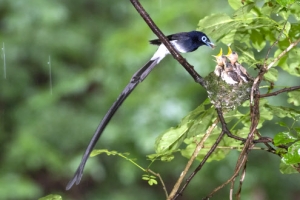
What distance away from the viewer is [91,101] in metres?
2.76

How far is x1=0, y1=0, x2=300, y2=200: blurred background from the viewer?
2455mm

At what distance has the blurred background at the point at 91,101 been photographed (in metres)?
2.46

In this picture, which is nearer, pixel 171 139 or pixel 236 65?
pixel 171 139

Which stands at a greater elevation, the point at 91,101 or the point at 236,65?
the point at 236,65

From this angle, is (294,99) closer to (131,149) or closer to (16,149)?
(131,149)

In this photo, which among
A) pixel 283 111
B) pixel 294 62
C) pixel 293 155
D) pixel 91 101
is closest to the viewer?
pixel 293 155

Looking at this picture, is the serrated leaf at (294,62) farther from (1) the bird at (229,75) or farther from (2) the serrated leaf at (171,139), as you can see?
(2) the serrated leaf at (171,139)

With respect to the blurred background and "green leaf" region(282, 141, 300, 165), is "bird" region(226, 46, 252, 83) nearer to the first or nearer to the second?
"green leaf" region(282, 141, 300, 165)

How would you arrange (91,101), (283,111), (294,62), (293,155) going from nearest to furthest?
1. (293,155)
2. (283,111)
3. (294,62)
4. (91,101)

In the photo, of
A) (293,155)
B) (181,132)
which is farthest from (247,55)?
(293,155)

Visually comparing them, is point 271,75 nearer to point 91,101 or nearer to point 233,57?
point 233,57

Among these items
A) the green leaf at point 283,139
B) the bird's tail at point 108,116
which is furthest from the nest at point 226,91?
the green leaf at point 283,139

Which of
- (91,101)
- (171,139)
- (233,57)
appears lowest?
(91,101)

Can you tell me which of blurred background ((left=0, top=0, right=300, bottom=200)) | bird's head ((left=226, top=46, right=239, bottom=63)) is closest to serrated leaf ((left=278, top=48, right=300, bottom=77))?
bird's head ((left=226, top=46, right=239, bottom=63))
